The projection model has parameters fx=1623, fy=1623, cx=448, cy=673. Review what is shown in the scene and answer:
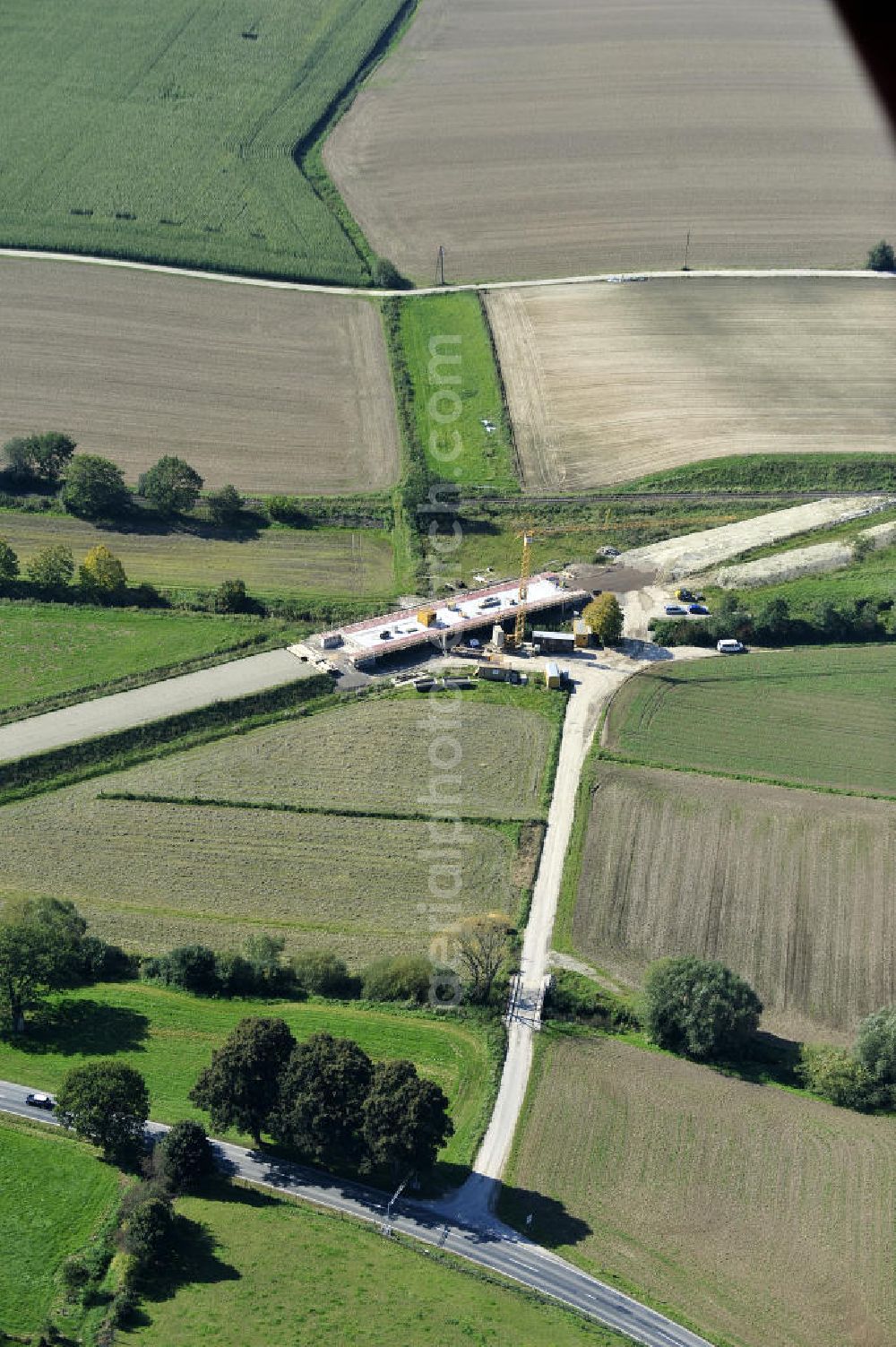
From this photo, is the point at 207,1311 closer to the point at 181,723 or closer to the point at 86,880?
the point at 86,880

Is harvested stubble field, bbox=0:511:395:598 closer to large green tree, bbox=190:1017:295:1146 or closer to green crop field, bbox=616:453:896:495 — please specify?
green crop field, bbox=616:453:896:495

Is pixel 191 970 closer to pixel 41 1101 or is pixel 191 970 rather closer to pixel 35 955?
pixel 35 955

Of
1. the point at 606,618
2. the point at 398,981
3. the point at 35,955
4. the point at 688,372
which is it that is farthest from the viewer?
the point at 688,372

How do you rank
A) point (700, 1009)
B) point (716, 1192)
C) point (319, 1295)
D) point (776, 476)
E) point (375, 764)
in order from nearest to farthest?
point (319, 1295) < point (716, 1192) < point (700, 1009) < point (375, 764) < point (776, 476)

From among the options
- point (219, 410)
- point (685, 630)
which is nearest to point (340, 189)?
point (219, 410)

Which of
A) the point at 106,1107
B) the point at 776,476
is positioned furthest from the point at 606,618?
the point at 106,1107
